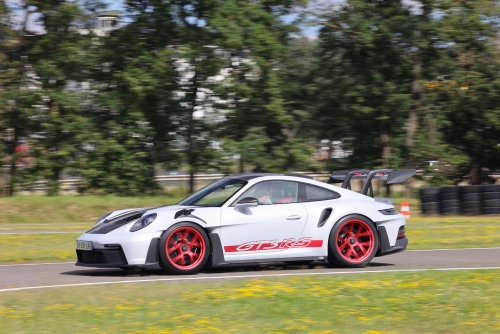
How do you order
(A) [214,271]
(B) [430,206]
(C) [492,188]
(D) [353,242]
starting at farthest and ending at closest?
(B) [430,206] → (C) [492,188] → (D) [353,242] → (A) [214,271]

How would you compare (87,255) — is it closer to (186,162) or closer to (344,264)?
(344,264)

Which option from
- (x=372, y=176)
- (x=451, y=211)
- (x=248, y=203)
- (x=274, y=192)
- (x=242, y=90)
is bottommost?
(x=451, y=211)

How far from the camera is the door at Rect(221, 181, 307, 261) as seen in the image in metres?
10.3

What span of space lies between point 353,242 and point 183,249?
2.26 metres

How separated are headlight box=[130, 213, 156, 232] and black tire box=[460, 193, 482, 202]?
49.2 ft

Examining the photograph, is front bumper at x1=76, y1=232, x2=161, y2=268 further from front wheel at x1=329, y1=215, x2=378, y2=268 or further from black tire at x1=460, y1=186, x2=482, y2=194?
black tire at x1=460, y1=186, x2=482, y2=194

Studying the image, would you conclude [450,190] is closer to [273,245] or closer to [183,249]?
[273,245]

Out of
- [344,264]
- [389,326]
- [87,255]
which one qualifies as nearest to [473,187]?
[344,264]

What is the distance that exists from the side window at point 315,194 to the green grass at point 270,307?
66.7 inches

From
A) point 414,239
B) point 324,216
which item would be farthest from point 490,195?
point 324,216

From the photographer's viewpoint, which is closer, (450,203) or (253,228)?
(253,228)

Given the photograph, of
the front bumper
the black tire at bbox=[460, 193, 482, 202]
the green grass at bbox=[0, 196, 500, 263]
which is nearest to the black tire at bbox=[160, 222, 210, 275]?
the front bumper

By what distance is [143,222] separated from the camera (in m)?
10.1

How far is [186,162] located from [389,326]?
23556 mm
